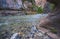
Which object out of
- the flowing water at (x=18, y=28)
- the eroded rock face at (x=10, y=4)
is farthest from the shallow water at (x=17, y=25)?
the eroded rock face at (x=10, y=4)

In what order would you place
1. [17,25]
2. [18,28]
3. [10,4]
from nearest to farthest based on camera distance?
[18,28], [17,25], [10,4]

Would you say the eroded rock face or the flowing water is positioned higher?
the flowing water

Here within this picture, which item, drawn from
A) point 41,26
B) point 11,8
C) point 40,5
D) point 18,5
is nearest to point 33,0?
point 40,5

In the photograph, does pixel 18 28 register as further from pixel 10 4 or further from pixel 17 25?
pixel 10 4

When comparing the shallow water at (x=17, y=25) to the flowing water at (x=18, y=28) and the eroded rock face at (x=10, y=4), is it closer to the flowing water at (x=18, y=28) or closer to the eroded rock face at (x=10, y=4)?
the flowing water at (x=18, y=28)

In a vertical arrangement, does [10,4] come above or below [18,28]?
below

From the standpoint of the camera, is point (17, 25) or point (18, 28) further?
point (17, 25)

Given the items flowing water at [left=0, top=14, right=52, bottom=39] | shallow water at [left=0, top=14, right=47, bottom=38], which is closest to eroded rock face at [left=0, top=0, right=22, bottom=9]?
shallow water at [left=0, top=14, right=47, bottom=38]

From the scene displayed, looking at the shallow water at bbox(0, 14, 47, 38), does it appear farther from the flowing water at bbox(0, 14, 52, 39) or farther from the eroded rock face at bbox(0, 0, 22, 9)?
the eroded rock face at bbox(0, 0, 22, 9)

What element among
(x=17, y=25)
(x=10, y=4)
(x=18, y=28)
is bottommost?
(x=10, y=4)

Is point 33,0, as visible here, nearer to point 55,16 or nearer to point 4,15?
point 4,15

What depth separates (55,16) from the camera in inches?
217

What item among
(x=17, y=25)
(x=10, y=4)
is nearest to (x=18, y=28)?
(x=17, y=25)

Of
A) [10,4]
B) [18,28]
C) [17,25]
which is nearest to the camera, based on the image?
[18,28]
